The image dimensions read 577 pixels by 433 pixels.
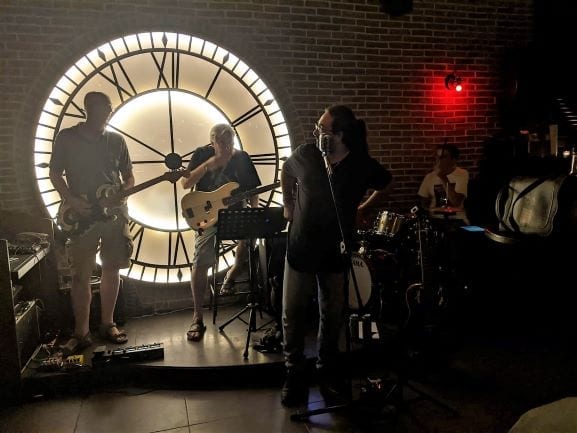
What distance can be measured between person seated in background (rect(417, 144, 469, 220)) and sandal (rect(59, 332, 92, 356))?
11.1 ft

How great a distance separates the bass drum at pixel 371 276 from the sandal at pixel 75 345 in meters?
2.26

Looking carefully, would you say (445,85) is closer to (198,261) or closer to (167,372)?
(198,261)

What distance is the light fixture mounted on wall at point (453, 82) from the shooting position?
5.41 meters

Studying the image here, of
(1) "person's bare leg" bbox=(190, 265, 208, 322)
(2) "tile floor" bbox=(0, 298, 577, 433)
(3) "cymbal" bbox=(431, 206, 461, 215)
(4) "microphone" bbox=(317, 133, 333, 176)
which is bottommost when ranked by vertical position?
(2) "tile floor" bbox=(0, 298, 577, 433)

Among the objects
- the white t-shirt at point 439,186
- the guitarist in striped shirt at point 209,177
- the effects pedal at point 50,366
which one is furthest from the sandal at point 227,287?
the white t-shirt at point 439,186

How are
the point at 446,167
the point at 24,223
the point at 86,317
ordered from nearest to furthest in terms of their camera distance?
the point at 86,317 → the point at 24,223 → the point at 446,167

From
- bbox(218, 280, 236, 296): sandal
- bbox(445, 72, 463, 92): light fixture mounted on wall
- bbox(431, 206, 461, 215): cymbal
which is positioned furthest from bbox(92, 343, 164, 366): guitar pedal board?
bbox(445, 72, 463, 92): light fixture mounted on wall

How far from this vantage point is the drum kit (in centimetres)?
432

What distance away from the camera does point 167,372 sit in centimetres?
349

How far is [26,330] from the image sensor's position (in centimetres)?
358

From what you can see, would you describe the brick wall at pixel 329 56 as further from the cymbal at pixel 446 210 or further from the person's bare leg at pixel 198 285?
the person's bare leg at pixel 198 285

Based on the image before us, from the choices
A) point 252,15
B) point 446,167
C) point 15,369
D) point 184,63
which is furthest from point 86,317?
point 446,167

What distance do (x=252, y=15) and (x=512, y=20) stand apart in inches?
126

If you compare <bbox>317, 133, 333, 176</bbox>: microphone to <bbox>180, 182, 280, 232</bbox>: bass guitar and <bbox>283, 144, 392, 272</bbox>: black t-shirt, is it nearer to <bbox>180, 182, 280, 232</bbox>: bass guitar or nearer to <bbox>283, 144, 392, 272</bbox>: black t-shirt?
<bbox>283, 144, 392, 272</bbox>: black t-shirt
